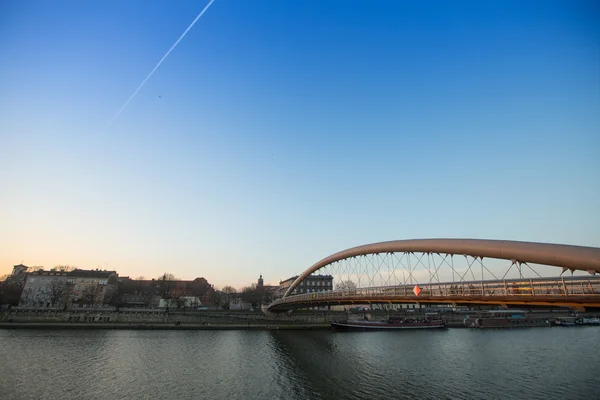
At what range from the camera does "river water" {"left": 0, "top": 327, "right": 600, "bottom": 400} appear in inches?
776

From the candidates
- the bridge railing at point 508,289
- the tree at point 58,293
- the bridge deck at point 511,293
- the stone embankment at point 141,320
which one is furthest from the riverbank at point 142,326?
the bridge deck at point 511,293

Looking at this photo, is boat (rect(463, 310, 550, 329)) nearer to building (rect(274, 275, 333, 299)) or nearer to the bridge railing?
building (rect(274, 275, 333, 299))

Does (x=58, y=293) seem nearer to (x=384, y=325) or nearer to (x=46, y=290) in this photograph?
(x=46, y=290)

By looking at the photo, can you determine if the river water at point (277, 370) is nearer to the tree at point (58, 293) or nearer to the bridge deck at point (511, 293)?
the bridge deck at point (511, 293)

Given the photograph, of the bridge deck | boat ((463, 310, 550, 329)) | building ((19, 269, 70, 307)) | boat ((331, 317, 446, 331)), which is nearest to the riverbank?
boat ((331, 317, 446, 331))

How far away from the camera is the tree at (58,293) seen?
68.2m

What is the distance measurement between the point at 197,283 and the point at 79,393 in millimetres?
108276

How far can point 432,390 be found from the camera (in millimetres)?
20422

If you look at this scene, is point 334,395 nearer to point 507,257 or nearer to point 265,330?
point 507,257

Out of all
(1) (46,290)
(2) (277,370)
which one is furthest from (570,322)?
(1) (46,290)

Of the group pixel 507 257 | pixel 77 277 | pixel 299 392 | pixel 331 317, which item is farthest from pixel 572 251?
pixel 77 277

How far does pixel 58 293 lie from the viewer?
225 ft

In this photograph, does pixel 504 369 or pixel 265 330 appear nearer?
pixel 504 369

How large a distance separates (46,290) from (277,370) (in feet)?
270
